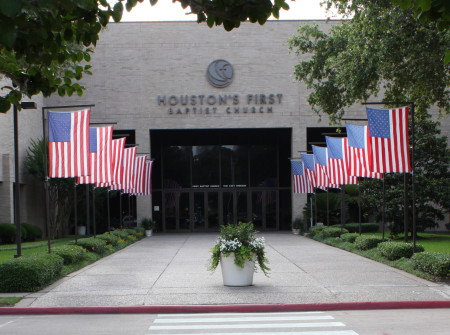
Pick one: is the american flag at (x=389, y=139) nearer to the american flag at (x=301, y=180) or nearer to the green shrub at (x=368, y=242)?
the green shrub at (x=368, y=242)

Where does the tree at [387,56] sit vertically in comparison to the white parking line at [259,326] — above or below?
above

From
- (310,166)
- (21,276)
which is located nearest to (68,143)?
(21,276)

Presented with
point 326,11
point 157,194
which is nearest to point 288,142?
point 157,194


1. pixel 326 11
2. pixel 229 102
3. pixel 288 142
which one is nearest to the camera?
pixel 326 11

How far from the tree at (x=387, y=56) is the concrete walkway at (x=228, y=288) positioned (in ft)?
19.6

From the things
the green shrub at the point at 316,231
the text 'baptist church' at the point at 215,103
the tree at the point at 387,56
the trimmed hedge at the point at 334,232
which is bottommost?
the green shrub at the point at 316,231

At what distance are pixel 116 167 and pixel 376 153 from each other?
12.1 m

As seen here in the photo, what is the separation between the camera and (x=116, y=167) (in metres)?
26.7

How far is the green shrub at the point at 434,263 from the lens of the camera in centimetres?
1502

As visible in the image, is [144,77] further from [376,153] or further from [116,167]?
[376,153]

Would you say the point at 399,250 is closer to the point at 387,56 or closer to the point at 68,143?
the point at 387,56

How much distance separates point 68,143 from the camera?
63.4 ft

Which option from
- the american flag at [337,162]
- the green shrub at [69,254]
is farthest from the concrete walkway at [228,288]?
the american flag at [337,162]

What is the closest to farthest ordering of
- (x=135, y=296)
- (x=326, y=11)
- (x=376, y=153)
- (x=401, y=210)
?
1. (x=135, y=296)
2. (x=376, y=153)
3. (x=326, y=11)
4. (x=401, y=210)
